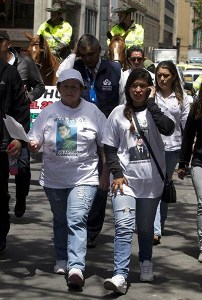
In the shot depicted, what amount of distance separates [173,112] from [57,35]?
25.3ft

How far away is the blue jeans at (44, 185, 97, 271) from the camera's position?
285 inches

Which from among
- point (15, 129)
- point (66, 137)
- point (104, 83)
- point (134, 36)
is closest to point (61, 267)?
point (66, 137)

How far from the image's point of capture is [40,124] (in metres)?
7.52

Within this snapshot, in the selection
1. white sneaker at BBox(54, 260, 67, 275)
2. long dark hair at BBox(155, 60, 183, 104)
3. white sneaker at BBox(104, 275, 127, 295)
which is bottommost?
white sneaker at BBox(54, 260, 67, 275)

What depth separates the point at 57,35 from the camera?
16531mm

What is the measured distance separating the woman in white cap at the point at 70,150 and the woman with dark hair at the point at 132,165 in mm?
245

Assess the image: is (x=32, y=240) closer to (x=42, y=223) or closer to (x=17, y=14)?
(x=42, y=223)

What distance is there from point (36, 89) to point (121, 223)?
11.7ft

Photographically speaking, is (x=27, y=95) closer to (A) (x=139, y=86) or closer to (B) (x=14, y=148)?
(B) (x=14, y=148)

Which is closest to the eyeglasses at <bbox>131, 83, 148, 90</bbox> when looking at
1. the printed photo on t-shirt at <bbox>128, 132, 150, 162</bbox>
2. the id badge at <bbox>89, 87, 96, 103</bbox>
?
the printed photo on t-shirt at <bbox>128, 132, 150, 162</bbox>

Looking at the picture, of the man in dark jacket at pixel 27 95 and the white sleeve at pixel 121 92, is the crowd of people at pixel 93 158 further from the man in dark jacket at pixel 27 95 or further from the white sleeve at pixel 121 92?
the man in dark jacket at pixel 27 95

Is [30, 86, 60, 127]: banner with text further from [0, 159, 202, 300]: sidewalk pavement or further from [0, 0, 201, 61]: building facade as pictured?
[0, 159, 202, 300]: sidewalk pavement

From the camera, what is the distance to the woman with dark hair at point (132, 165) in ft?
23.2

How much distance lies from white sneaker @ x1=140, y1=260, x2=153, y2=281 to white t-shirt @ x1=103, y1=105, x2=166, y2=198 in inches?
23.6
